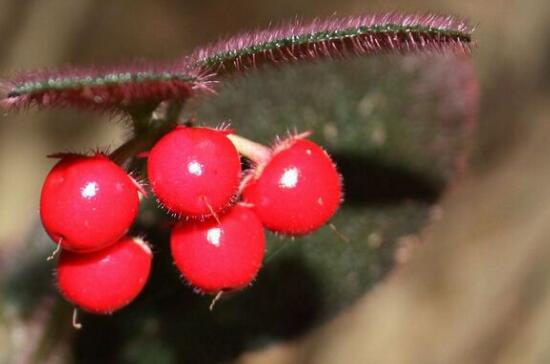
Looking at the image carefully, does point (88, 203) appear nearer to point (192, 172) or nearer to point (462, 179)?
point (192, 172)

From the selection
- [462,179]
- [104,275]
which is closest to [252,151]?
[104,275]

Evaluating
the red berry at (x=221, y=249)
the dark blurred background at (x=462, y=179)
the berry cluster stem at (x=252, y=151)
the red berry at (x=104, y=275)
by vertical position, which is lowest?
Answer: the dark blurred background at (x=462, y=179)

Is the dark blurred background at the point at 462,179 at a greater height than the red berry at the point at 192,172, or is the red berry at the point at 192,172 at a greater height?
the red berry at the point at 192,172

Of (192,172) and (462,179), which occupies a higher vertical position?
(192,172)

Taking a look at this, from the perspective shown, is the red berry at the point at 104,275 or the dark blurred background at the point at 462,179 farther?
the dark blurred background at the point at 462,179

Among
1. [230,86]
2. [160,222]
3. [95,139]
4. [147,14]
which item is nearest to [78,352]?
[160,222]

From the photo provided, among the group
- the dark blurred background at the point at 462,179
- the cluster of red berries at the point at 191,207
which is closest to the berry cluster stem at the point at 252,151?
the cluster of red berries at the point at 191,207

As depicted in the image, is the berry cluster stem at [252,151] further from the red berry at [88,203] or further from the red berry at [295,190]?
the red berry at [88,203]

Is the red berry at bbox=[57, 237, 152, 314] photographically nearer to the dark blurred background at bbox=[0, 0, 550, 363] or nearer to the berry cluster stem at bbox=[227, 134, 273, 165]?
the berry cluster stem at bbox=[227, 134, 273, 165]
